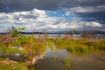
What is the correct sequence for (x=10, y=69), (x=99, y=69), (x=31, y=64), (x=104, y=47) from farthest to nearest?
(x=104, y=47) < (x=31, y=64) < (x=99, y=69) < (x=10, y=69)

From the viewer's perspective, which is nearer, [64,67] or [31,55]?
[64,67]

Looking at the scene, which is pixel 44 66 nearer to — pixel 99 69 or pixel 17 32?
pixel 99 69

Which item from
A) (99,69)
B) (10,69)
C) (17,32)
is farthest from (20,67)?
(17,32)

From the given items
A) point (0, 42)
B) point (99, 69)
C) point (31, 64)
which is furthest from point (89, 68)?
point (0, 42)

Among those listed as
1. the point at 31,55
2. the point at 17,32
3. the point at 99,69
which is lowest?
the point at 99,69

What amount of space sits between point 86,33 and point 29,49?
47190mm

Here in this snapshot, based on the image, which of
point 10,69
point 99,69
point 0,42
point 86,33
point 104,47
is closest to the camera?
point 10,69

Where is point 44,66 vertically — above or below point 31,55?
Result: below

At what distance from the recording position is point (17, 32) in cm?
3023

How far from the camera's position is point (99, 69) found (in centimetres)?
1316

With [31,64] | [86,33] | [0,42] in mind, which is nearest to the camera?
[31,64]

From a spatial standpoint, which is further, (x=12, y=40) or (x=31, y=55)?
(x=12, y=40)

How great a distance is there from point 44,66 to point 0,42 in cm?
2006

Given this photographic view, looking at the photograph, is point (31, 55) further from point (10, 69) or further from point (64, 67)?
point (64, 67)
